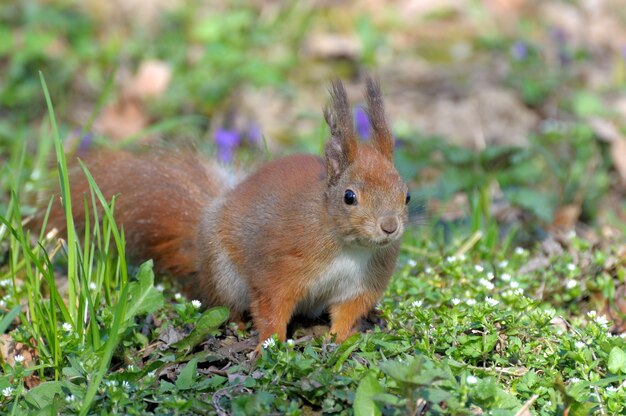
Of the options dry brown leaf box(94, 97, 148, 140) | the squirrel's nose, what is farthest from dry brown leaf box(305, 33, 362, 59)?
the squirrel's nose

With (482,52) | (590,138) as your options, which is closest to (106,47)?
(482,52)

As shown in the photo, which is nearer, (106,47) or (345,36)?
(106,47)

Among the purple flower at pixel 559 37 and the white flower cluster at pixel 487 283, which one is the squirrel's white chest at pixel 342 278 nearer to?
the white flower cluster at pixel 487 283

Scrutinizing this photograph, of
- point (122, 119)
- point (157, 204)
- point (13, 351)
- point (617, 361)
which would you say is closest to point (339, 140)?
point (157, 204)

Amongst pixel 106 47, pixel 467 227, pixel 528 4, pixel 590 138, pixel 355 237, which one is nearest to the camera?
pixel 355 237

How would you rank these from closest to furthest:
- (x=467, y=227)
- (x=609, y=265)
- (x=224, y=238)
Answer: (x=224, y=238) → (x=609, y=265) → (x=467, y=227)

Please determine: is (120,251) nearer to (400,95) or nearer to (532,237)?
(532,237)

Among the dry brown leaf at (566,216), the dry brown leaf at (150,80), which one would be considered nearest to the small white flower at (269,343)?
the dry brown leaf at (566,216)

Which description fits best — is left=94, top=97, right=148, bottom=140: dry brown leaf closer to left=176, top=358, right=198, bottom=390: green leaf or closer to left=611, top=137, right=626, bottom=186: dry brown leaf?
left=611, top=137, right=626, bottom=186: dry brown leaf
